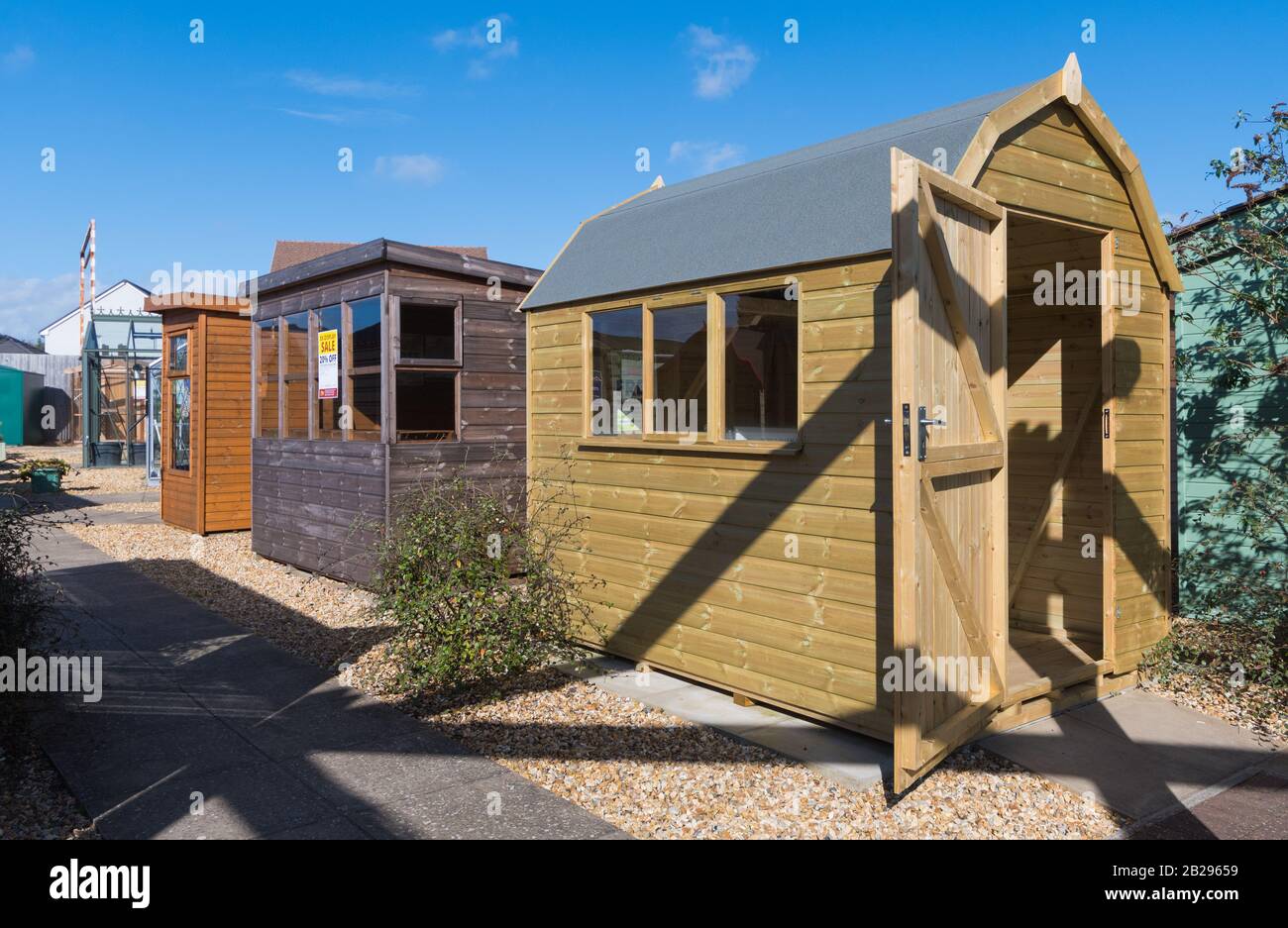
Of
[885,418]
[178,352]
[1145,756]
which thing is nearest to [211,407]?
[178,352]

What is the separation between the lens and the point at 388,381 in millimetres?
8547

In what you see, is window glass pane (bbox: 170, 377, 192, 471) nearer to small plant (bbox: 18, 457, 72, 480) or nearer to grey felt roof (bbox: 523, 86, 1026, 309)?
small plant (bbox: 18, 457, 72, 480)

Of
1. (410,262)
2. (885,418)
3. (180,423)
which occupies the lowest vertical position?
(885,418)

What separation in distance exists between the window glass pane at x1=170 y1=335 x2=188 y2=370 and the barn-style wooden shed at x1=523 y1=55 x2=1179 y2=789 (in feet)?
27.7

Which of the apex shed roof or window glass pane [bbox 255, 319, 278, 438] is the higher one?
the apex shed roof

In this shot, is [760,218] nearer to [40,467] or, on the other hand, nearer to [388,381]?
[388,381]

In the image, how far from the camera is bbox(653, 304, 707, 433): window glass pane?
598 centimetres

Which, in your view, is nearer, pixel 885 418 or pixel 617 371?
pixel 885 418

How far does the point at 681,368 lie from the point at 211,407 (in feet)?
30.8

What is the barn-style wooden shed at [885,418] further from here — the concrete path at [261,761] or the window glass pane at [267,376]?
the window glass pane at [267,376]

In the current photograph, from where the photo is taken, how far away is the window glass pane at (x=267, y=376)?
10.7m

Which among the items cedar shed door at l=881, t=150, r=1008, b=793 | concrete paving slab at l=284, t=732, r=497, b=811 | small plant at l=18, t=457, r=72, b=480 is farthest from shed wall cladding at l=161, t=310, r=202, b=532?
cedar shed door at l=881, t=150, r=1008, b=793

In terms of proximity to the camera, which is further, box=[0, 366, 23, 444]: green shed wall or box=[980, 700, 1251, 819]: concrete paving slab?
box=[0, 366, 23, 444]: green shed wall
